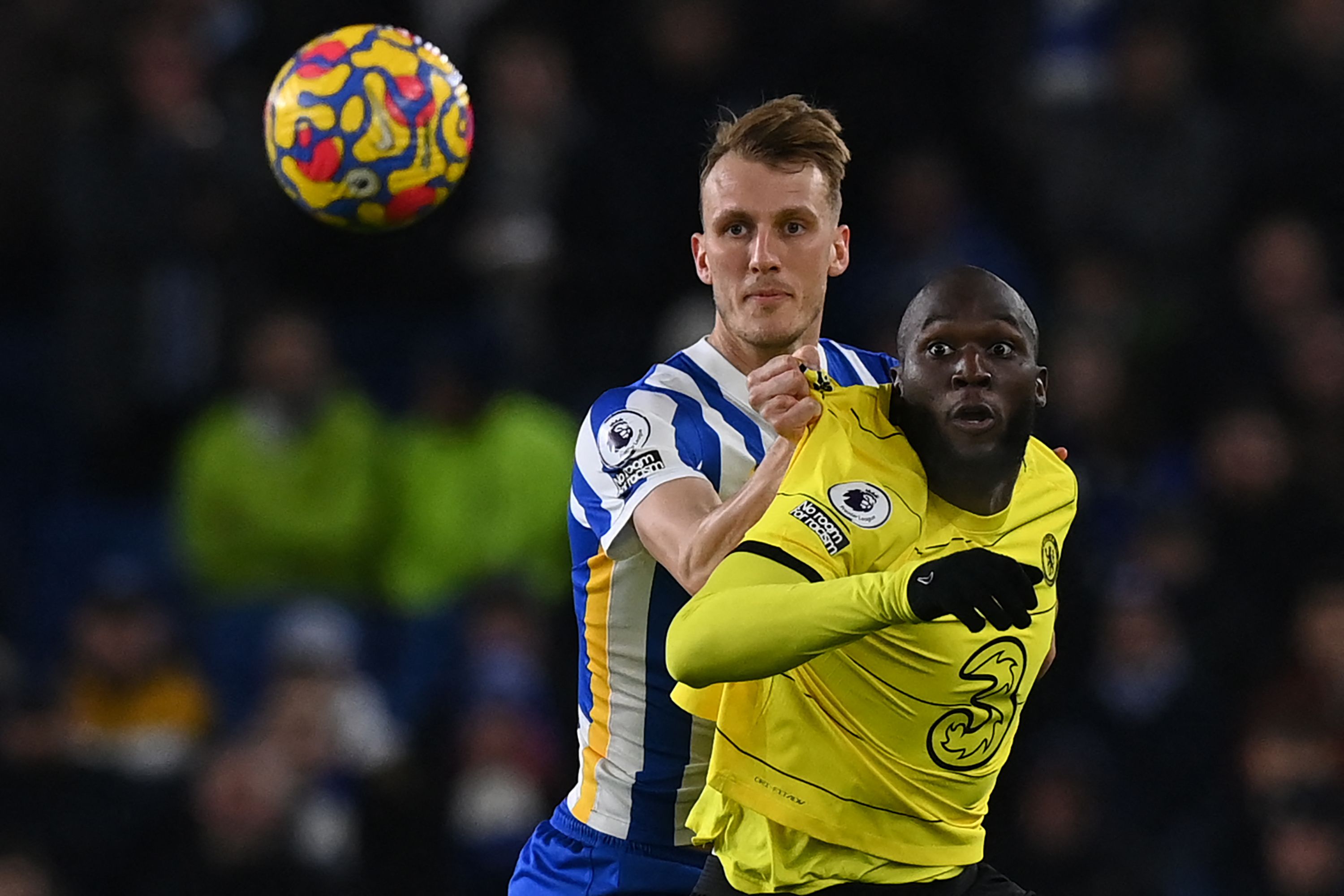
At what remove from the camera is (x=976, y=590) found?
3.27 m

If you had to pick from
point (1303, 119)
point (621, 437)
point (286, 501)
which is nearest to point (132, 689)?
point (286, 501)

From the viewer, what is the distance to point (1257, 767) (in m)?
8.02

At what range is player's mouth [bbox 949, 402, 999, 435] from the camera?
377 centimetres

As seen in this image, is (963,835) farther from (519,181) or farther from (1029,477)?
(519,181)

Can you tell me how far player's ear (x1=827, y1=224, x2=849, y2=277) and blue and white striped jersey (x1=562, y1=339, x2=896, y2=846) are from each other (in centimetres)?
25

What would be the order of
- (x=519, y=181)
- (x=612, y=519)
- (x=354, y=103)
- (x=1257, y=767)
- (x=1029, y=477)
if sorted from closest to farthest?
(x=1029, y=477) → (x=612, y=519) → (x=354, y=103) → (x=1257, y=767) → (x=519, y=181)

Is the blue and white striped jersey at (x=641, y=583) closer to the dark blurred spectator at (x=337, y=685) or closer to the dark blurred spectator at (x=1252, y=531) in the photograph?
the dark blurred spectator at (x=337, y=685)

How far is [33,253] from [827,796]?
7.83m

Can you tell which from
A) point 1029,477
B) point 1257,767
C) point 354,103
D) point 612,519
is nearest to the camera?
point 1029,477

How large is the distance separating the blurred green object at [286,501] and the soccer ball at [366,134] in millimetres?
3719

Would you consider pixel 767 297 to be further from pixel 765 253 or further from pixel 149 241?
pixel 149 241

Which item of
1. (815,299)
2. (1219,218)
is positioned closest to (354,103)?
(815,299)

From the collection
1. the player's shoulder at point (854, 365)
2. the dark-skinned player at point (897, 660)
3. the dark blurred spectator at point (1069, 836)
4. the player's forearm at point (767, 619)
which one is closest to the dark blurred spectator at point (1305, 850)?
the dark blurred spectator at point (1069, 836)

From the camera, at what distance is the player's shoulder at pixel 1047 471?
4.09 m
